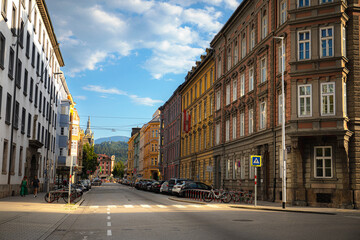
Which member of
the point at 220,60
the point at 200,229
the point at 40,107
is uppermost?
the point at 220,60

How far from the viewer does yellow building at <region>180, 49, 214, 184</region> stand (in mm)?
51631

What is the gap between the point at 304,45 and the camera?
28.8 meters

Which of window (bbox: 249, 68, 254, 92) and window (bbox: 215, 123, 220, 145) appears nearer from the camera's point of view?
window (bbox: 249, 68, 254, 92)

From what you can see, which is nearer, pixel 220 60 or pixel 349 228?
pixel 349 228

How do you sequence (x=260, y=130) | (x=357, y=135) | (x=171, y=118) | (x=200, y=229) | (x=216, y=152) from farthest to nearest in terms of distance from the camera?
(x=171, y=118), (x=216, y=152), (x=260, y=130), (x=357, y=135), (x=200, y=229)

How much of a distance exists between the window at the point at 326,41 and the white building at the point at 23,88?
2203 centimetres

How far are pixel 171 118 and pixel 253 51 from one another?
1830 inches

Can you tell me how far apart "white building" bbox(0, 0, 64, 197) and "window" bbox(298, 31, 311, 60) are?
68.1 feet

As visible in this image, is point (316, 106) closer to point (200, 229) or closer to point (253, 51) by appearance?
point (253, 51)

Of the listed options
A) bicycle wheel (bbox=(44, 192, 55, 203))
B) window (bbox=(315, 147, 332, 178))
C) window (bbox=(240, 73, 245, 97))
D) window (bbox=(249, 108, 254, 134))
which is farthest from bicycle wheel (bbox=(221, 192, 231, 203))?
bicycle wheel (bbox=(44, 192, 55, 203))

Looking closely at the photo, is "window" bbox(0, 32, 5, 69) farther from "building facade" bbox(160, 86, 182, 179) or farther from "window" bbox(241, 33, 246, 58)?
"building facade" bbox(160, 86, 182, 179)

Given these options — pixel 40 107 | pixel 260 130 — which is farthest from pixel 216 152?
pixel 40 107

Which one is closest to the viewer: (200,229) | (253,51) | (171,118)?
(200,229)

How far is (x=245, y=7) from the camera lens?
128 ft
